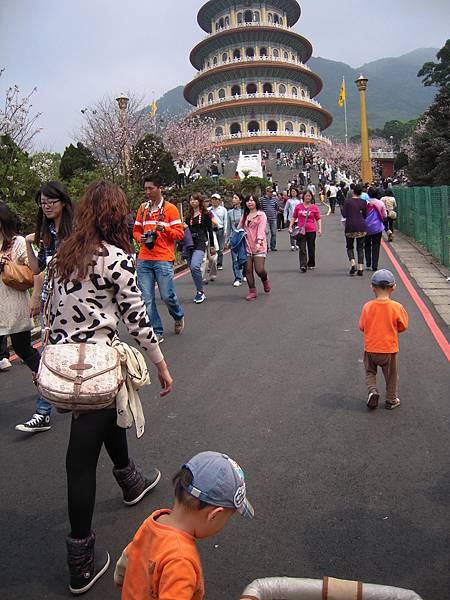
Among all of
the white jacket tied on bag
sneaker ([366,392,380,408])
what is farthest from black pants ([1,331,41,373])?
sneaker ([366,392,380,408])

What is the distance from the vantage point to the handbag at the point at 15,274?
4.83m

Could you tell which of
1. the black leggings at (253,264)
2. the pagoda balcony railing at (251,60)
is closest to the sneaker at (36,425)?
the black leggings at (253,264)

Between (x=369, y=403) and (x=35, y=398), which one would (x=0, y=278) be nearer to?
(x=35, y=398)

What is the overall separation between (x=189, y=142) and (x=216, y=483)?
5571cm

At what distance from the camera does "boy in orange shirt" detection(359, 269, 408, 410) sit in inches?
185

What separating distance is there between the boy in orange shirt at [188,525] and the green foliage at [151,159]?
23673 mm

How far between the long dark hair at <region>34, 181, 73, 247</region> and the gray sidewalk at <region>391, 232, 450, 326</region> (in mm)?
5615

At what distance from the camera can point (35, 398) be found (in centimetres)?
544

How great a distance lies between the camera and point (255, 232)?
950cm

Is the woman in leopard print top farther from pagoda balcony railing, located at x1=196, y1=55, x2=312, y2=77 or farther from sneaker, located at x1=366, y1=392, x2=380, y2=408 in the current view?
pagoda balcony railing, located at x1=196, y1=55, x2=312, y2=77

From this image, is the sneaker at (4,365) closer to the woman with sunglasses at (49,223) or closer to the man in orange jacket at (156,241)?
the man in orange jacket at (156,241)

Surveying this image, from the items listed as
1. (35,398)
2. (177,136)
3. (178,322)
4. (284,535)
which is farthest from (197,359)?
(177,136)

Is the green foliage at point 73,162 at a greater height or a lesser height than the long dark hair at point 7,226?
greater

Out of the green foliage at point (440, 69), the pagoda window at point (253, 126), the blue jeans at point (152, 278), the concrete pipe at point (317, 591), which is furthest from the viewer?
the pagoda window at point (253, 126)
